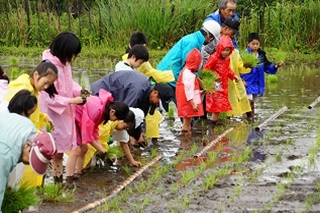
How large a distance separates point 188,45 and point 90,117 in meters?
3.02

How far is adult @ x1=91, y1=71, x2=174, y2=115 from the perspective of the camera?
28.0ft

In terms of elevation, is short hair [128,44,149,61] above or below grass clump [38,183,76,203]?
above

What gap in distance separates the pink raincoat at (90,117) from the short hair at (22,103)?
1580mm

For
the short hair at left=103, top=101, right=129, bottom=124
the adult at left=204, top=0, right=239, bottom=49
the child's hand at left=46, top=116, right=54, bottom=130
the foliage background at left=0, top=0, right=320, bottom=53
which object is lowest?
the foliage background at left=0, top=0, right=320, bottom=53

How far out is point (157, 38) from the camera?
19875 mm

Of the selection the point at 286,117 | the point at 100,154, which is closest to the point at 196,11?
the point at 286,117

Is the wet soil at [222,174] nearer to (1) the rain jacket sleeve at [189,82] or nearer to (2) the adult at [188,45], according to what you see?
(1) the rain jacket sleeve at [189,82]

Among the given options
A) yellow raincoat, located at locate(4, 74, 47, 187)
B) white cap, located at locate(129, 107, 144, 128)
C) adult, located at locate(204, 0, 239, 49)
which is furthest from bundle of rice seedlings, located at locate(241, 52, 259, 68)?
yellow raincoat, located at locate(4, 74, 47, 187)

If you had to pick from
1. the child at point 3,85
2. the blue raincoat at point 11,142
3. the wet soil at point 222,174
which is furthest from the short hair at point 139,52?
the blue raincoat at point 11,142

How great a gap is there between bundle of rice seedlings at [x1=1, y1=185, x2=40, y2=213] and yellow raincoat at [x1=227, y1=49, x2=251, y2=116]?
19.7 ft

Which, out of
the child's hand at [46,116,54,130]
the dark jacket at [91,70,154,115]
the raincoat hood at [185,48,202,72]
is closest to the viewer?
the child's hand at [46,116,54,130]

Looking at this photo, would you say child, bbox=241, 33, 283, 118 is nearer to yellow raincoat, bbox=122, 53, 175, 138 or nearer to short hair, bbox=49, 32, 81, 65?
yellow raincoat, bbox=122, 53, 175, 138

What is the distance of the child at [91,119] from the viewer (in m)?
7.47

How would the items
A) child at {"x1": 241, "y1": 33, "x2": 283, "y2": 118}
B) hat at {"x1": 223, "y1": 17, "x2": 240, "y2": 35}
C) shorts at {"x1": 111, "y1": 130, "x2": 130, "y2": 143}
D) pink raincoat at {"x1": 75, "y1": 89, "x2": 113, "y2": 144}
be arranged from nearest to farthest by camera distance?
pink raincoat at {"x1": 75, "y1": 89, "x2": 113, "y2": 144}
shorts at {"x1": 111, "y1": 130, "x2": 130, "y2": 143}
hat at {"x1": 223, "y1": 17, "x2": 240, "y2": 35}
child at {"x1": 241, "y1": 33, "x2": 283, "y2": 118}
